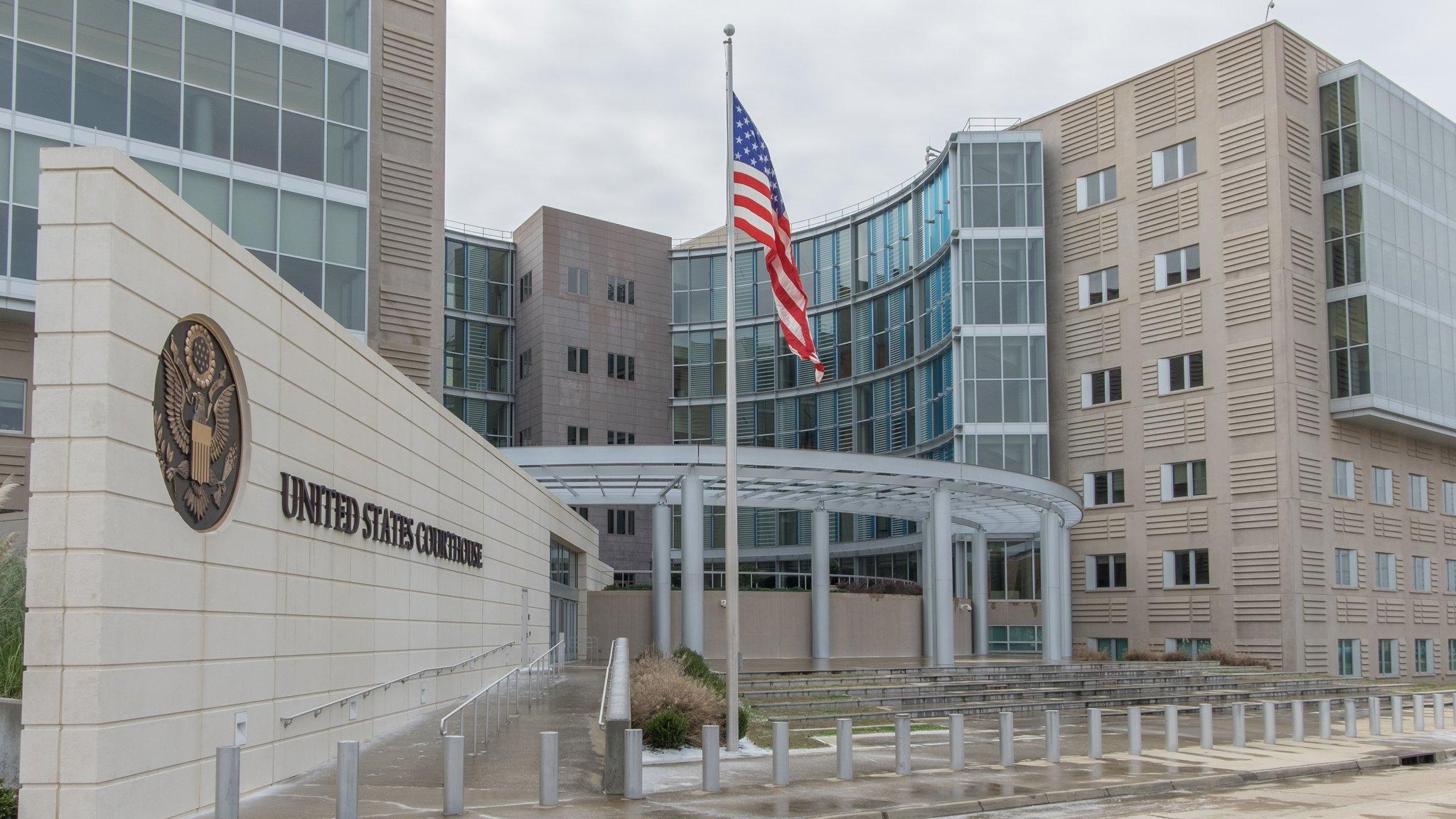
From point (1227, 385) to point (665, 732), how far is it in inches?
1554

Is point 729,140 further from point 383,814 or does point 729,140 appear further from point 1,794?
point 1,794

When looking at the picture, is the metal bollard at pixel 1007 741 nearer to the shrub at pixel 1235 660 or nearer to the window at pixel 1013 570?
the shrub at pixel 1235 660

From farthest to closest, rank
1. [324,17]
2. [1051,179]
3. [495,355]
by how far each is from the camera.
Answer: [495,355], [1051,179], [324,17]

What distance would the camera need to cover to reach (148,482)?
1144 cm

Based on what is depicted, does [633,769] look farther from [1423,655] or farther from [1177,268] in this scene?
[1423,655]

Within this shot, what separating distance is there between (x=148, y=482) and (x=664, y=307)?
60.3 m

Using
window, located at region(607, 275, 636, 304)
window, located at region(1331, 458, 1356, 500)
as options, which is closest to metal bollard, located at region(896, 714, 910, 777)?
window, located at region(1331, 458, 1356, 500)

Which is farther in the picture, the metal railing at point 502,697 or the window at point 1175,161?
the window at point 1175,161

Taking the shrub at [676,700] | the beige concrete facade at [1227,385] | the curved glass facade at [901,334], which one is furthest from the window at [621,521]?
the shrub at [676,700]

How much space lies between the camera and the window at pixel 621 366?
226 feet

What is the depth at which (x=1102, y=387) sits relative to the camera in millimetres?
55125

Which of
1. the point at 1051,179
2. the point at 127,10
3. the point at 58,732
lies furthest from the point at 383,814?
Result: the point at 1051,179

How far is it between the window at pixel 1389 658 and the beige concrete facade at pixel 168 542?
154ft

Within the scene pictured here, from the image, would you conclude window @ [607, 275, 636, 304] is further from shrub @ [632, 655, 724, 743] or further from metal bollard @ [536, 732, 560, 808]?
metal bollard @ [536, 732, 560, 808]
